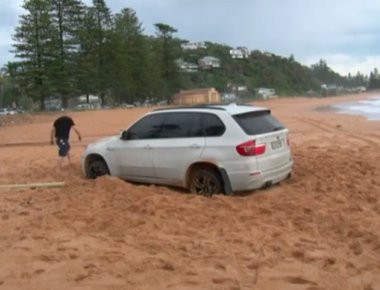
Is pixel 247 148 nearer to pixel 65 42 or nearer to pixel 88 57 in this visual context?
pixel 65 42

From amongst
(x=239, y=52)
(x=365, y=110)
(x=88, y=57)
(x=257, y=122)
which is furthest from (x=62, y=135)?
(x=239, y=52)

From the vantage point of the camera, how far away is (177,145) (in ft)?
31.3

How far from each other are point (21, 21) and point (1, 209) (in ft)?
171

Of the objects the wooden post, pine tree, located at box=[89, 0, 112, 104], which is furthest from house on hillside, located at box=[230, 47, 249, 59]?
the wooden post

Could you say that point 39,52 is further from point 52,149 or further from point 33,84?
point 52,149

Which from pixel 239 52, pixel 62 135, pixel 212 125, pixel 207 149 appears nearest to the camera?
pixel 207 149

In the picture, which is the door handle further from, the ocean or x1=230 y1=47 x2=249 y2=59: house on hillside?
x1=230 y1=47 x2=249 y2=59: house on hillside

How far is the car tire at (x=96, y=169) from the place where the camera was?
1116cm

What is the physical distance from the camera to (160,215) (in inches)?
307

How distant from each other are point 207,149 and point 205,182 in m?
0.58

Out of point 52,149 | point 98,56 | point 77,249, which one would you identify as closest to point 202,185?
point 77,249

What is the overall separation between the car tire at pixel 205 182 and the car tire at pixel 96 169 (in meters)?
2.41

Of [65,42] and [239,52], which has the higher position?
[239,52]

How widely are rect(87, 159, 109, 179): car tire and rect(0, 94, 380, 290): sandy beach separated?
2.66 ft
